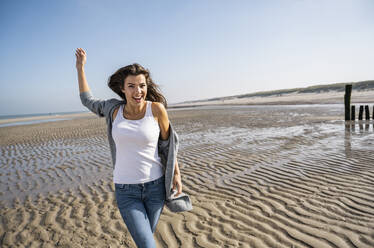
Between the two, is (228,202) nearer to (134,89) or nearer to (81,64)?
(134,89)

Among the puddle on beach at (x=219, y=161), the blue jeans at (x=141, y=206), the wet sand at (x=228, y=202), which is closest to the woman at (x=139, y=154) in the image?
the blue jeans at (x=141, y=206)

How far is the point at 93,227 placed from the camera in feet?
13.1

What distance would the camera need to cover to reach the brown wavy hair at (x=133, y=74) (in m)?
2.45

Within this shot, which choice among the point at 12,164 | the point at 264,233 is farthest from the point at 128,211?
the point at 12,164

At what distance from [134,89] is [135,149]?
62cm

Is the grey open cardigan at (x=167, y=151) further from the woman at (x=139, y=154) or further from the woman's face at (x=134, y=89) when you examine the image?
the woman's face at (x=134, y=89)

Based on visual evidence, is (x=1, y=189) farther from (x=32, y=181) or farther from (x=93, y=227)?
(x=93, y=227)

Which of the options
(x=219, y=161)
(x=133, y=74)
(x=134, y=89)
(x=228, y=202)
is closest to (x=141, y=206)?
(x=134, y=89)

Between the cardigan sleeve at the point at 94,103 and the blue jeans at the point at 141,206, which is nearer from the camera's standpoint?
the blue jeans at the point at 141,206

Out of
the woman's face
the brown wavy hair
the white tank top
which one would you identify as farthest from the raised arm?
the white tank top

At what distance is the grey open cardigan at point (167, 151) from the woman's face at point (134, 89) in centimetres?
24

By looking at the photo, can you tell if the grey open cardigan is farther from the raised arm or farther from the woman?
the raised arm

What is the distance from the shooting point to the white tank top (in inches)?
90.0

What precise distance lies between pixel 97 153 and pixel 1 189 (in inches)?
151
